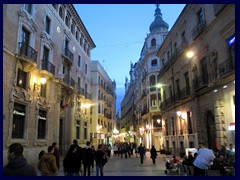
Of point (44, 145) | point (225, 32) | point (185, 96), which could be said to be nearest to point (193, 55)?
point (185, 96)

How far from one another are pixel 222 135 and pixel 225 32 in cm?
593

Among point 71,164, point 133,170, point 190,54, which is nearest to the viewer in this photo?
point 71,164

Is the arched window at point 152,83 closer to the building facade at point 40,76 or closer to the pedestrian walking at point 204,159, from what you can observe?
the building facade at point 40,76

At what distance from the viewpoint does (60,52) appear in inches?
840

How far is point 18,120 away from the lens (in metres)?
14.6

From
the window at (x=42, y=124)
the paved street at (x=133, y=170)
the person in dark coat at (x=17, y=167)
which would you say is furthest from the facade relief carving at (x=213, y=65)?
the person in dark coat at (x=17, y=167)

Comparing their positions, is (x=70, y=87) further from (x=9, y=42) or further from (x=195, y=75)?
(x=195, y=75)

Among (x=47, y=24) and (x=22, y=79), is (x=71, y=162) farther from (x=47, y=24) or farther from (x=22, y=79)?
(x=47, y=24)

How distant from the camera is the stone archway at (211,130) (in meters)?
16.6

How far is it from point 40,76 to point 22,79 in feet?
6.50

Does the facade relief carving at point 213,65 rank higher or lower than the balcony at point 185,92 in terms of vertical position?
higher

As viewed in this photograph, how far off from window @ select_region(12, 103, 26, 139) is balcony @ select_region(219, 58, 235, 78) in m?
11.9

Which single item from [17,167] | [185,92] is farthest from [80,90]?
[17,167]

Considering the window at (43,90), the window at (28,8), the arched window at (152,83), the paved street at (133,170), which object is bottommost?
the paved street at (133,170)
